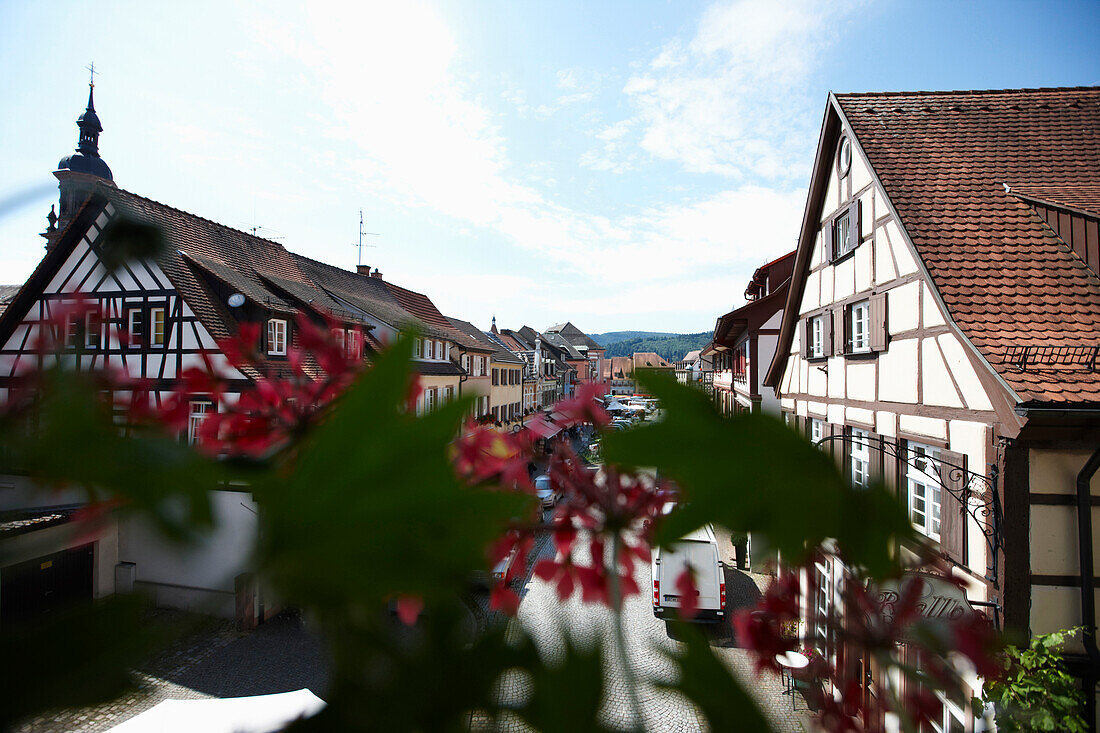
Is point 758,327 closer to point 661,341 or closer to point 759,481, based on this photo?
point 759,481

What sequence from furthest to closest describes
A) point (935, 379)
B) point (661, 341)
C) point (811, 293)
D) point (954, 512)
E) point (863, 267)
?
point (661, 341) < point (811, 293) < point (863, 267) < point (935, 379) < point (954, 512)

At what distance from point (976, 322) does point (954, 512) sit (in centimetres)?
156

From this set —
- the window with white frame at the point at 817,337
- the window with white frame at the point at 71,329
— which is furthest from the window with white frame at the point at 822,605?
the window with white frame at the point at 817,337

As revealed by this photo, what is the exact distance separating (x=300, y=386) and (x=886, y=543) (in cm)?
61

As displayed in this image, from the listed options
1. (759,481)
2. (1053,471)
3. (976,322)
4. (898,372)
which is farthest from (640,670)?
(898,372)

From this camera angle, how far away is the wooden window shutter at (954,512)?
14.7 ft

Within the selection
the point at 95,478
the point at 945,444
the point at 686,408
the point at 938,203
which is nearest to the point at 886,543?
the point at 686,408

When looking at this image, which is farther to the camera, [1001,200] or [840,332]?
[840,332]

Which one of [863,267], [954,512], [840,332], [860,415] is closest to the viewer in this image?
[954,512]

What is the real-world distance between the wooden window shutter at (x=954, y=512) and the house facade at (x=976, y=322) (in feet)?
0.05

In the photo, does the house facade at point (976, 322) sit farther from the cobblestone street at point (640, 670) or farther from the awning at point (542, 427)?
the cobblestone street at point (640, 670)

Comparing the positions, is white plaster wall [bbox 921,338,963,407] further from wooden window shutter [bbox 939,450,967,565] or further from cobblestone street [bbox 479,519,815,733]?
cobblestone street [bbox 479,519,815,733]

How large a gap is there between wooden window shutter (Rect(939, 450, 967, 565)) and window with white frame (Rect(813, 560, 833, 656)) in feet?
15.0

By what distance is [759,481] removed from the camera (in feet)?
1.51
